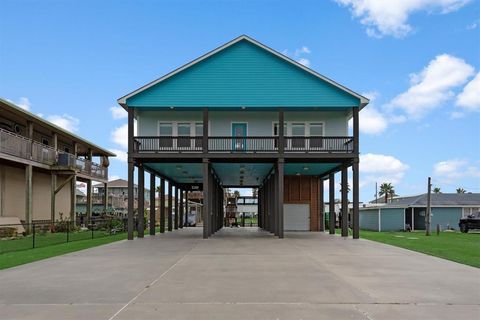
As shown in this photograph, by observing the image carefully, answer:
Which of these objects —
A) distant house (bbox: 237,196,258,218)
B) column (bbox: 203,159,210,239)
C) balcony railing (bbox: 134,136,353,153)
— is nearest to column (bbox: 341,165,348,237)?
balcony railing (bbox: 134,136,353,153)

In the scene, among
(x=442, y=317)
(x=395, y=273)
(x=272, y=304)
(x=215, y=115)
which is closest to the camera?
(x=442, y=317)

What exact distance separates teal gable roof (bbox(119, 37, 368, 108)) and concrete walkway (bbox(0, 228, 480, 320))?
12.0 metres

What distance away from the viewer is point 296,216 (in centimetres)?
3397

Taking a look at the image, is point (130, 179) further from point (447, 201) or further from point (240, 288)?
point (447, 201)

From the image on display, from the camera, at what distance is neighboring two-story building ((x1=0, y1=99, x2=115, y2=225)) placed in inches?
1077

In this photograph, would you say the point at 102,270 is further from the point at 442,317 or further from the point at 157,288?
the point at 442,317

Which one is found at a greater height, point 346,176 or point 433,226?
point 346,176

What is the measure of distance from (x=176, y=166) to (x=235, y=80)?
643 cm

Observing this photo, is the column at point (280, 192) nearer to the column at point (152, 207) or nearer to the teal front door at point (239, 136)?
the teal front door at point (239, 136)

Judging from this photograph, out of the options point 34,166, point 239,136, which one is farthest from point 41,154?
point 239,136

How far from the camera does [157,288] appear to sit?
905cm

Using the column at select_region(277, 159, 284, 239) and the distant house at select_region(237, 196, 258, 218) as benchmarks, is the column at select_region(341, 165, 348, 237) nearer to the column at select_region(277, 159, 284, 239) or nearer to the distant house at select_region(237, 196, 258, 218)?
the column at select_region(277, 159, 284, 239)

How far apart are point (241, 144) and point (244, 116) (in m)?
2.13

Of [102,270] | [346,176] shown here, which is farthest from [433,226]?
[102,270]
